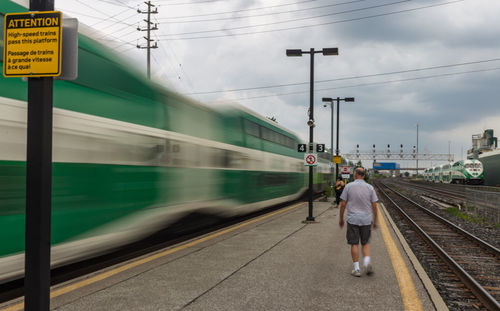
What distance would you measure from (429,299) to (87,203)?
15.2 ft

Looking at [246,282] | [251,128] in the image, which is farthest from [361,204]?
[251,128]

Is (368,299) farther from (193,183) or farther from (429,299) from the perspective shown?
(193,183)

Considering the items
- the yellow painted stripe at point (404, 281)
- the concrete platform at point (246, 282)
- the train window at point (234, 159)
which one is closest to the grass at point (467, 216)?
the yellow painted stripe at point (404, 281)

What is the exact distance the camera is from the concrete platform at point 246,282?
5023mm

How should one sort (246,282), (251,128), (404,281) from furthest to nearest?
(251,128) < (404,281) < (246,282)

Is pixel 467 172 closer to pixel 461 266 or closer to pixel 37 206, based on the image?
pixel 461 266

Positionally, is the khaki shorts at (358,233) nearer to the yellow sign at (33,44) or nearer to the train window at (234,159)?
the yellow sign at (33,44)

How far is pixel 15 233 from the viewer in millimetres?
4812

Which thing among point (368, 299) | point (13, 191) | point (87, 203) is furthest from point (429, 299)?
point (13, 191)

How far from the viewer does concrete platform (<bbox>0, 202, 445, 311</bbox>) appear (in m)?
5.02

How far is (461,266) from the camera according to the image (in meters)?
8.52

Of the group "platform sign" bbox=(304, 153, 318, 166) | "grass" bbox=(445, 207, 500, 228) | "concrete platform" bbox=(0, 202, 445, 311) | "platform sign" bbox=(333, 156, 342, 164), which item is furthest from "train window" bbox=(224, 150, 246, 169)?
"platform sign" bbox=(333, 156, 342, 164)

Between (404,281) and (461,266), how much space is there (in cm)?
311

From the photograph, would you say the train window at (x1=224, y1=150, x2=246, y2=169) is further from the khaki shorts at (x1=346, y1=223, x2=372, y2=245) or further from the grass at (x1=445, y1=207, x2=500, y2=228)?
the grass at (x1=445, y1=207, x2=500, y2=228)
